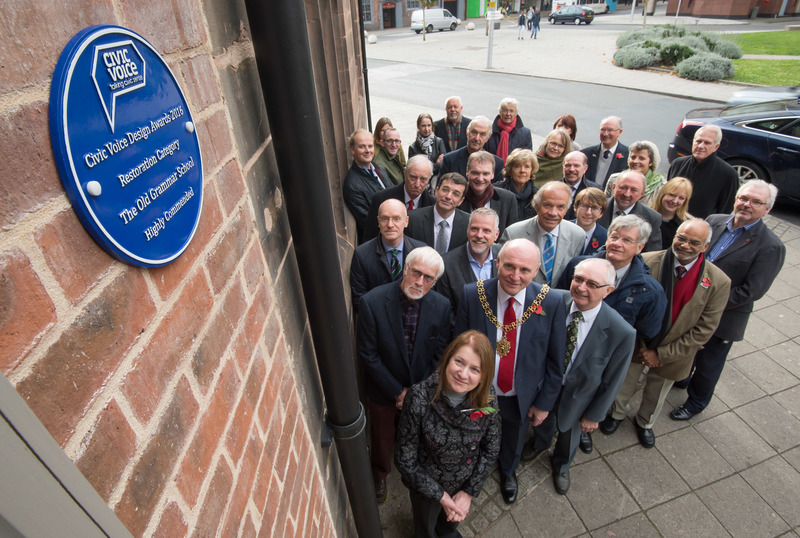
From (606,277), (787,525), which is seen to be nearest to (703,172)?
(606,277)

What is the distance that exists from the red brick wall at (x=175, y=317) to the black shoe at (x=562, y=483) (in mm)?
2429

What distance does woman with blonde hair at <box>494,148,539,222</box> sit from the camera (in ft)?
14.6

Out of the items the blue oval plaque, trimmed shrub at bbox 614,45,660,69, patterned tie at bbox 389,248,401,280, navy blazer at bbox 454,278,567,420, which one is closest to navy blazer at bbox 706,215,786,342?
navy blazer at bbox 454,278,567,420

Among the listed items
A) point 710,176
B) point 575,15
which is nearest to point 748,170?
point 710,176

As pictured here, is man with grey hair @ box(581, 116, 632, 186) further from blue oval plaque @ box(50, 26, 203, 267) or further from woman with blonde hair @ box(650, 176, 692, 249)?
blue oval plaque @ box(50, 26, 203, 267)

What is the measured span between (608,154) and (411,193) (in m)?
2.54

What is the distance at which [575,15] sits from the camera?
3375 cm

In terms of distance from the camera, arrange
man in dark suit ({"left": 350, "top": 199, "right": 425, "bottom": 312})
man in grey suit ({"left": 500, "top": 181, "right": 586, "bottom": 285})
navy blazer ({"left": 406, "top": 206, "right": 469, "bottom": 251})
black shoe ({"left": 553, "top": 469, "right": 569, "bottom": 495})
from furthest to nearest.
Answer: navy blazer ({"left": 406, "top": 206, "right": 469, "bottom": 251})
man in grey suit ({"left": 500, "top": 181, "right": 586, "bottom": 285})
black shoe ({"left": 553, "top": 469, "right": 569, "bottom": 495})
man in dark suit ({"left": 350, "top": 199, "right": 425, "bottom": 312})

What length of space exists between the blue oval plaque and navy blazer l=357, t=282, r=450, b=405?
2.03 m

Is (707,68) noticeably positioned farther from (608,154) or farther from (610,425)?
(610,425)

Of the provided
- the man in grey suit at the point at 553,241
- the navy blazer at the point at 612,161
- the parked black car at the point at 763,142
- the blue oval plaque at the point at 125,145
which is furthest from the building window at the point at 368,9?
the blue oval plaque at the point at 125,145

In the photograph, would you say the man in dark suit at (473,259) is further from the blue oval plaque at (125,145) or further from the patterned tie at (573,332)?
the blue oval plaque at (125,145)

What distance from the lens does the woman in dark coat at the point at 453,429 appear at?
2320 millimetres

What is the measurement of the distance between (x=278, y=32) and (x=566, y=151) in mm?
4396
